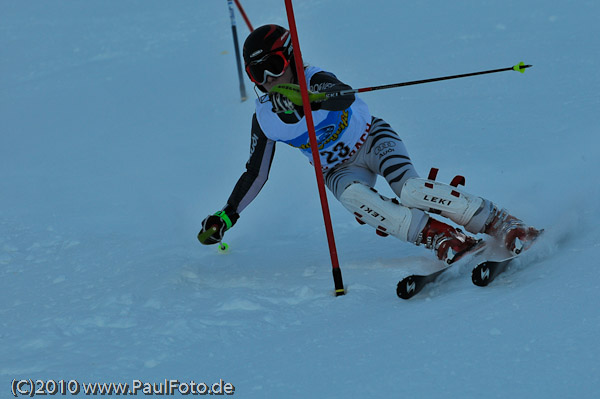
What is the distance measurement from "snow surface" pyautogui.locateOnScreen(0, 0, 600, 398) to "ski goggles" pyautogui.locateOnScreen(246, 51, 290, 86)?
3.26 ft

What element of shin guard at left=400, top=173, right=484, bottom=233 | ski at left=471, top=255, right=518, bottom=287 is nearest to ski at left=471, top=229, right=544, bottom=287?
ski at left=471, top=255, right=518, bottom=287

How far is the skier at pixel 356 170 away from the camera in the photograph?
356cm

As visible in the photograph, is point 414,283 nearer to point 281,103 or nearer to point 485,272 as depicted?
point 485,272

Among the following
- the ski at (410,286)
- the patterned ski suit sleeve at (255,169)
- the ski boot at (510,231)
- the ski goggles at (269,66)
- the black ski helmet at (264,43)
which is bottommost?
the ski at (410,286)

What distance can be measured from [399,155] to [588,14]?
14.8ft

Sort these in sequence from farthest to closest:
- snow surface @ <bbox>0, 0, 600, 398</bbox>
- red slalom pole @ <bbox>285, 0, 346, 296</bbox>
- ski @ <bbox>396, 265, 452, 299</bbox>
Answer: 1. red slalom pole @ <bbox>285, 0, 346, 296</bbox>
2. ski @ <bbox>396, 265, 452, 299</bbox>
3. snow surface @ <bbox>0, 0, 600, 398</bbox>

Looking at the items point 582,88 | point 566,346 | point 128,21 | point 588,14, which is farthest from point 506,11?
point 566,346

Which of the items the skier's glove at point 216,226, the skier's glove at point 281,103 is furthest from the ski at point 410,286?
the skier's glove at point 216,226

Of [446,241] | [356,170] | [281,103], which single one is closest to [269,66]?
[281,103]

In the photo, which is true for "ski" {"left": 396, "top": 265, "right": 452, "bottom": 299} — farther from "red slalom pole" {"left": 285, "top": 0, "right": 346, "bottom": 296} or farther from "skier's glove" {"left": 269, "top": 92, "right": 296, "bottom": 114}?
"skier's glove" {"left": 269, "top": 92, "right": 296, "bottom": 114}

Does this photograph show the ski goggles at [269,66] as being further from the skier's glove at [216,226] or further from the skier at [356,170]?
the skier's glove at [216,226]

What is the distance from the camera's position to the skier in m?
3.56

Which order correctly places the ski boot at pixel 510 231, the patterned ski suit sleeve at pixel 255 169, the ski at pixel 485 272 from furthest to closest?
1. the patterned ski suit sleeve at pixel 255 169
2. the ski boot at pixel 510 231
3. the ski at pixel 485 272

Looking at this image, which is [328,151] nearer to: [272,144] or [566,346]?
[272,144]
